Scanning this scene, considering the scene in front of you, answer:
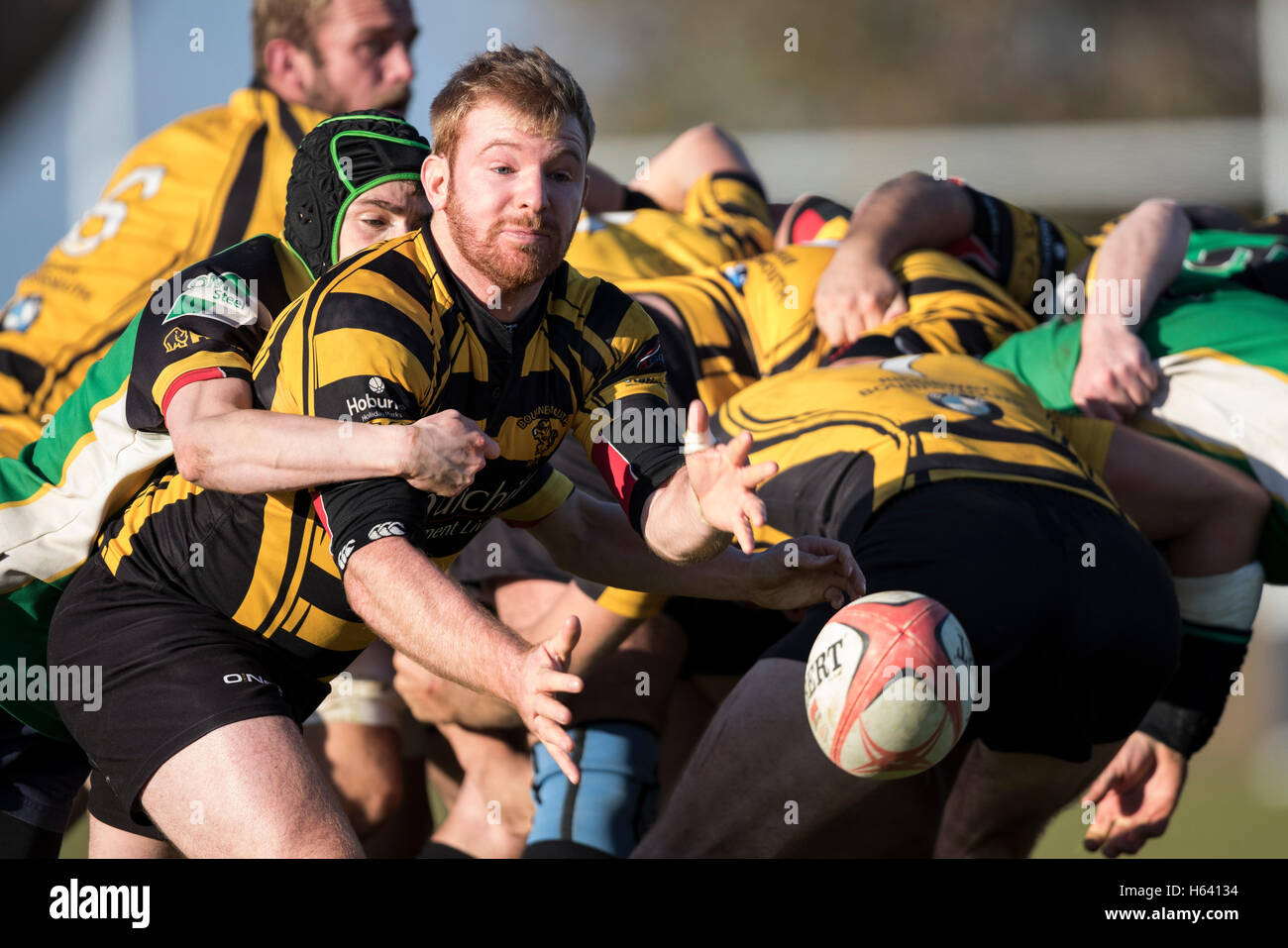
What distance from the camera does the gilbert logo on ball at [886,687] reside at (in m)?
2.14

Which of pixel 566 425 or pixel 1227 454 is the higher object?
pixel 566 425

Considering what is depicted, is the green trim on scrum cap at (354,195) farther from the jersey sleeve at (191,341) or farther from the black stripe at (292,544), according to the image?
the black stripe at (292,544)

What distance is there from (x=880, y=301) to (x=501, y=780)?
1.50m

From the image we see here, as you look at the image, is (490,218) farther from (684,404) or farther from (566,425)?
(684,404)

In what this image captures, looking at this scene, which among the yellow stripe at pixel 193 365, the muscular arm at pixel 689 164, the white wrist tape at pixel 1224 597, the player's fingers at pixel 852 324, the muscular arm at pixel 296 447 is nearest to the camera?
the muscular arm at pixel 296 447

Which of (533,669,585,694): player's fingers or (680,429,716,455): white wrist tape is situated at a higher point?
(680,429,716,455): white wrist tape

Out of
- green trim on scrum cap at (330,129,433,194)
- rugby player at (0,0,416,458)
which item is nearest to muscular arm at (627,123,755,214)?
rugby player at (0,0,416,458)

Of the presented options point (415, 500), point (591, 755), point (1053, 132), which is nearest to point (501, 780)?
point (591, 755)

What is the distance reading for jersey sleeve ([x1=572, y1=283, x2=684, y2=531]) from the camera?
2.15m

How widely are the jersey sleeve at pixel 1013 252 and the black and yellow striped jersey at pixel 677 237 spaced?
0.74 meters

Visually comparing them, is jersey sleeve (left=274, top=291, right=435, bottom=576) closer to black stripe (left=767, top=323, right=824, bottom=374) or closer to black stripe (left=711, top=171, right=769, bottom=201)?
black stripe (left=767, top=323, right=824, bottom=374)

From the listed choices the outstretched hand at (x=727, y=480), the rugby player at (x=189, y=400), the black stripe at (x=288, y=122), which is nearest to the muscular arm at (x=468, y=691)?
the rugby player at (x=189, y=400)

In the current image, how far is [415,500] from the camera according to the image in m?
1.88

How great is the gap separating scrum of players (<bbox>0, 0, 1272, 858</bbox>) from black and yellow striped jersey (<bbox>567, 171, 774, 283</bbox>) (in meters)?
0.07
